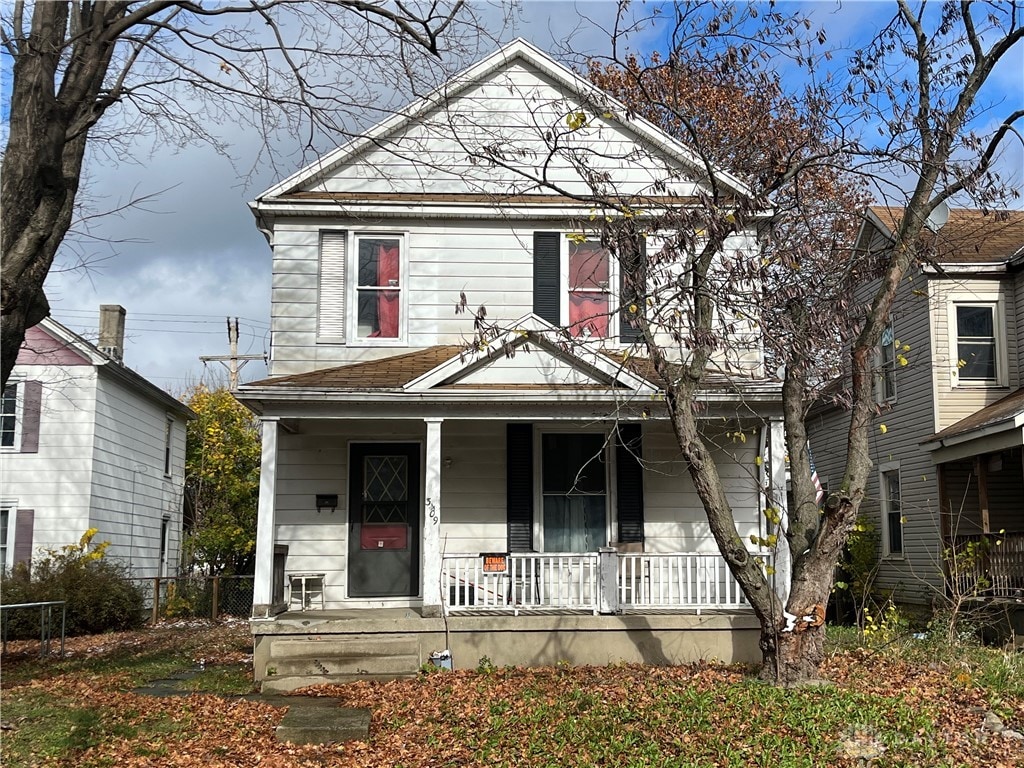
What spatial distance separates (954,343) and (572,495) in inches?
357

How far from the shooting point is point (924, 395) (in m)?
18.2

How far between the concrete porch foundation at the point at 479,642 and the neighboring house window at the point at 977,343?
9137 millimetres

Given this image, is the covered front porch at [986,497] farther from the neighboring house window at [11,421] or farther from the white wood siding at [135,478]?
the neighboring house window at [11,421]

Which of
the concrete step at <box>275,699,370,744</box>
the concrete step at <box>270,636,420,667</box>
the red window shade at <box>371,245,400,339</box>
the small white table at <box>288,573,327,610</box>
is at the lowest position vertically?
the concrete step at <box>275,699,370,744</box>

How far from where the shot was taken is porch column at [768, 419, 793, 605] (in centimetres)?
1152

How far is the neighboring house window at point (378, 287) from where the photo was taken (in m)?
13.4

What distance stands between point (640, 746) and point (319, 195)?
29.6 feet

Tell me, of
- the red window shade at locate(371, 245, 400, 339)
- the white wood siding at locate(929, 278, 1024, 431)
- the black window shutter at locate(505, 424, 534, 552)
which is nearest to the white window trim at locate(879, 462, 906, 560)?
the white wood siding at locate(929, 278, 1024, 431)

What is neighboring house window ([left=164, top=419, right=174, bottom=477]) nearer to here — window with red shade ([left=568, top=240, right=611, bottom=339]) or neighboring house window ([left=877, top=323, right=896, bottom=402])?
window with red shade ([left=568, top=240, right=611, bottom=339])

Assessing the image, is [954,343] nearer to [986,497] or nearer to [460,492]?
[986,497]

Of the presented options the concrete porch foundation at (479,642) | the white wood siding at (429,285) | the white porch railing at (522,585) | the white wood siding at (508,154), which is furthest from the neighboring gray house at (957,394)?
the white porch railing at (522,585)

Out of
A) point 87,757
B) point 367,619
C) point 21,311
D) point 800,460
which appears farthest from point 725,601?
point 21,311

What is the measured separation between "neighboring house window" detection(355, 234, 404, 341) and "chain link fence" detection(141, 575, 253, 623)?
9183mm

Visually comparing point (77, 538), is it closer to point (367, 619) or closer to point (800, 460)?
point (367, 619)
